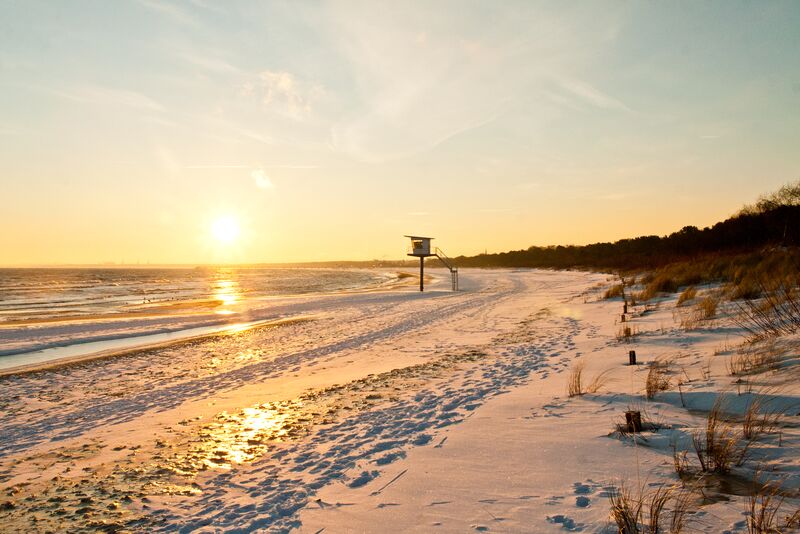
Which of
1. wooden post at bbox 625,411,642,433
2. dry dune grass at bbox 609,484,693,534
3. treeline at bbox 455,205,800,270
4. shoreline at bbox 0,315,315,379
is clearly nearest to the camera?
dry dune grass at bbox 609,484,693,534

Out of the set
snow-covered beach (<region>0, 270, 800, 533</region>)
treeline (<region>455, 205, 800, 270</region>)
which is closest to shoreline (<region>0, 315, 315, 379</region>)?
snow-covered beach (<region>0, 270, 800, 533</region>)

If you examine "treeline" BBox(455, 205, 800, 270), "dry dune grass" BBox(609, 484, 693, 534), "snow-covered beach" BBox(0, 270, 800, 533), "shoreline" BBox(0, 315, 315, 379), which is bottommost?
"shoreline" BBox(0, 315, 315, 379)

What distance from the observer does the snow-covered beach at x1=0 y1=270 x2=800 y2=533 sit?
12.5 feet

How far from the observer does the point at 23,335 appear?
18.2 meters

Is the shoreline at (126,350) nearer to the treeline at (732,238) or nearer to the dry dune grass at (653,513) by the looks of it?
the dry dune grass at (653,513)

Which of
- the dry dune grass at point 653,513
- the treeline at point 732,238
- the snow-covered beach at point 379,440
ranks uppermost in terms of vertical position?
the treeline at point 732,238

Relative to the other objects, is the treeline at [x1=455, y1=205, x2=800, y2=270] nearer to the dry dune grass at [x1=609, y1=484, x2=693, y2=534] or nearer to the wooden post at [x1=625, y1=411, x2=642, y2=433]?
the wooden post at [x1=625, y1=411, x2=642, y2=433]

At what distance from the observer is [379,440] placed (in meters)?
5.83

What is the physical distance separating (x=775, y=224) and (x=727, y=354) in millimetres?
27878

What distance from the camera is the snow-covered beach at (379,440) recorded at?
3816 millimetres

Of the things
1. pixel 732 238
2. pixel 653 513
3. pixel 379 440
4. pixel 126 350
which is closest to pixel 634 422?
pixel 653 513

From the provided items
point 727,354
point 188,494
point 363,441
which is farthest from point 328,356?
point 727,354

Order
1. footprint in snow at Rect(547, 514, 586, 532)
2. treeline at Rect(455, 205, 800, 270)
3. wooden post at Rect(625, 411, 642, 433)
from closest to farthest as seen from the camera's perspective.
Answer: footprint in snow at Rect(547, 514, 586, 532), wooden post at Rect(625, 411, 642, 433), treeline at Rect(455, 205, 800, 270)

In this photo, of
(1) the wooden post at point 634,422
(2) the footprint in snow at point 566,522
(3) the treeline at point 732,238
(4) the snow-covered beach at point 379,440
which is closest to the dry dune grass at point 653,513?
(4) the snow-covered beach at point 379,440
